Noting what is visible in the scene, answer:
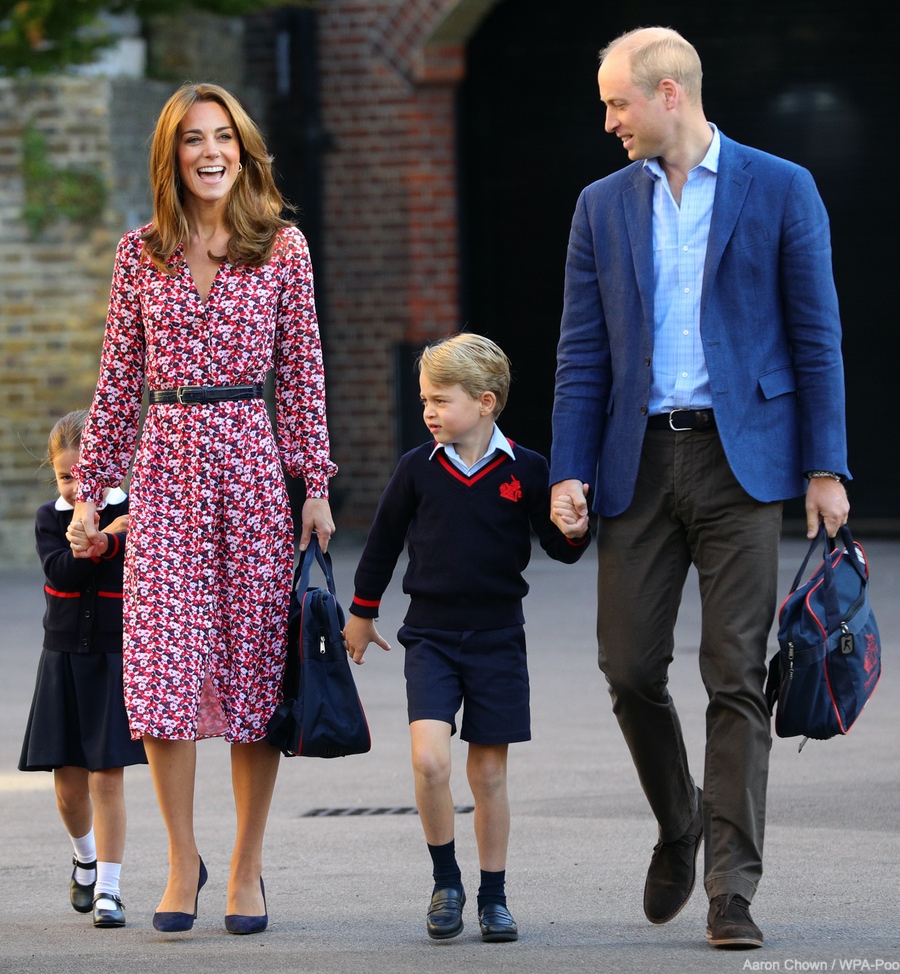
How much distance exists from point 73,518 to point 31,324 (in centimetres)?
866

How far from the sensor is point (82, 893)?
187 inches

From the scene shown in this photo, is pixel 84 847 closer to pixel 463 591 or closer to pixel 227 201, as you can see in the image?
pixel 463 591

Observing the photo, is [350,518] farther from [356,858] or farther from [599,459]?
[599,459]

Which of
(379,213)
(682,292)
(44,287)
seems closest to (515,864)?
(682,292)

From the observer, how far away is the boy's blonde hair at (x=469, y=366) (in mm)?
4426

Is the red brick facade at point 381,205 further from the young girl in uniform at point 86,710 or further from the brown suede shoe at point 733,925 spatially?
the brown suede shoe at point 733,925

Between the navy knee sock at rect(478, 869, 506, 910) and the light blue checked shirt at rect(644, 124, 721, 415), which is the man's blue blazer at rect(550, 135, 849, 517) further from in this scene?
the navy knee sock at rect(478, 869, 506, 910)

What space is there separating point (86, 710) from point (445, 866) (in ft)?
3.51

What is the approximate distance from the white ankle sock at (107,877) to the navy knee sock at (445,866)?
858 mm

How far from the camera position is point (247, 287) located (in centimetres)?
445

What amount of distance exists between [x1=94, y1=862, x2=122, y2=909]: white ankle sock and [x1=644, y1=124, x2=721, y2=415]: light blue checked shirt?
1819 mm

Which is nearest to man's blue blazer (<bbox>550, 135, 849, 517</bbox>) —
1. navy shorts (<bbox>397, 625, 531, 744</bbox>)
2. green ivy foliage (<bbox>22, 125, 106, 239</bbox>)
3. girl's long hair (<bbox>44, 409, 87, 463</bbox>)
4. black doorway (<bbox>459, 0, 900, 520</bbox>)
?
navy shorts (<bbox>397, 625, 531, 744</bbox>)

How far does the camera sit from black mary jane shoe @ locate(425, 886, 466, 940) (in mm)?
4223

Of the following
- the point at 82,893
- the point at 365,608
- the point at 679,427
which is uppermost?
the point at 679,427
